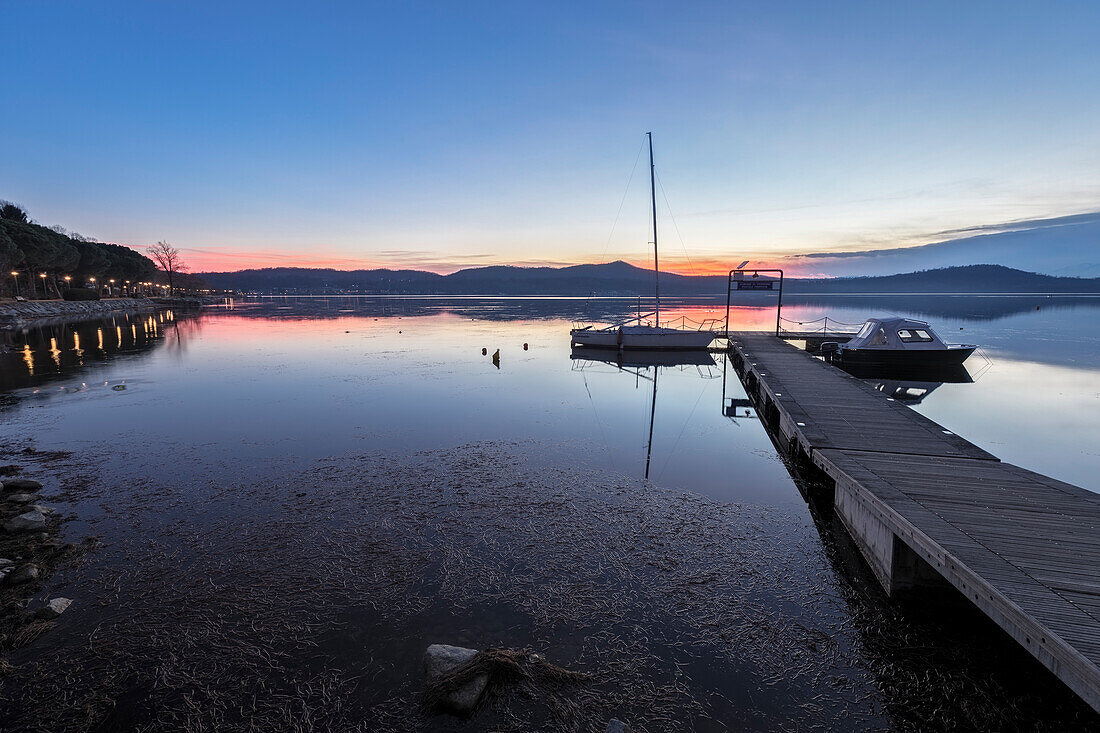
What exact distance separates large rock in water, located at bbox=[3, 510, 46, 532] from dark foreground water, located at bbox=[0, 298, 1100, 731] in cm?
45

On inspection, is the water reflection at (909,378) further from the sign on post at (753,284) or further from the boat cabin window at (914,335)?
the sign on post at (753,284)

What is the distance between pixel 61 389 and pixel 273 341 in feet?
63.8

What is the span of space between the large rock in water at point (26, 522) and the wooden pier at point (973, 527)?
43.3 feet

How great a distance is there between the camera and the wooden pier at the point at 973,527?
14.7 ft

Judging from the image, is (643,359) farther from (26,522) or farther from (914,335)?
(26,522)

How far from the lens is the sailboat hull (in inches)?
1356

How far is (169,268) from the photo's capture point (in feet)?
460

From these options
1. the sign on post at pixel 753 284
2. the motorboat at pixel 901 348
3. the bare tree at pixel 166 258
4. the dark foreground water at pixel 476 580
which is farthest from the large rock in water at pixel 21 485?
the bare tree at pixel 166 258

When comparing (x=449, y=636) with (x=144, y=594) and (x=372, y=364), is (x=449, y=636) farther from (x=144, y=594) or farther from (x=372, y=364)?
(x=372, y=364)

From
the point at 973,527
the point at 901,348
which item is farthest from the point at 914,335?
the point at 973,527

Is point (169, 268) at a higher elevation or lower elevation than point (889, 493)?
higher

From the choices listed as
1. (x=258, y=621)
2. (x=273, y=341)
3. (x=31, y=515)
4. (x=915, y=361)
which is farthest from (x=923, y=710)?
(x=273, y=341)

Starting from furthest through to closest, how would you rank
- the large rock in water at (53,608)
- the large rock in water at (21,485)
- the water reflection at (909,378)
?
the water reflection at (909,378) < the large rock in water at (21,485) < the large rock in water at (53,608)

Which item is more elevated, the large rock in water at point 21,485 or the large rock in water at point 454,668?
the large rock in water at point 21,485
